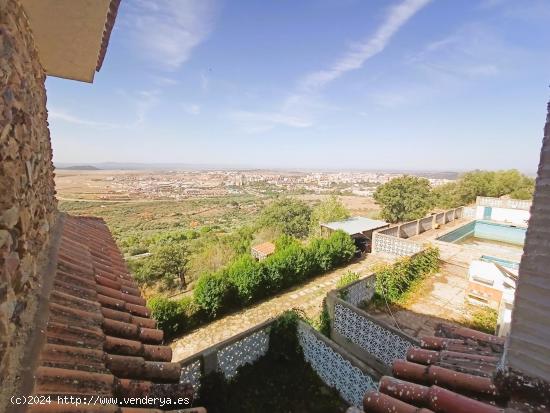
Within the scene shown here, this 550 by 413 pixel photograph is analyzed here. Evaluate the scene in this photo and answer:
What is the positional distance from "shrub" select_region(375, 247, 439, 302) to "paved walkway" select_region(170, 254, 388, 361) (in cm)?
220

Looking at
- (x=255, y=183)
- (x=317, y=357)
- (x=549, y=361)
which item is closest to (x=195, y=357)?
(x=317, y=357)

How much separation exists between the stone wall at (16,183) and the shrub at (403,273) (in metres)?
10.2

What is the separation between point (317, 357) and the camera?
22.9ft

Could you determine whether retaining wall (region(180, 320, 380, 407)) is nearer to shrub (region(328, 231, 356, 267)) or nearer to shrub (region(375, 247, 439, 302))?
shrub (region(375, 247, 439, 302))

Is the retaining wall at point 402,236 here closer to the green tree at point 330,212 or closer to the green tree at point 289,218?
the green tree at point 330,212

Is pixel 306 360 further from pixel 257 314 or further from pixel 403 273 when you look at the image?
pixel 403 273

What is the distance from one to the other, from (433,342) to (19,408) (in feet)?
9.77

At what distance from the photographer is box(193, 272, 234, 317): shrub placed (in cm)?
984

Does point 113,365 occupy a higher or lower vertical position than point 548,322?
lower

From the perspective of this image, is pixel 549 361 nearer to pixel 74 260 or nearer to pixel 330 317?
pixel 74 260

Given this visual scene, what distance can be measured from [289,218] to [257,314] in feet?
64.1

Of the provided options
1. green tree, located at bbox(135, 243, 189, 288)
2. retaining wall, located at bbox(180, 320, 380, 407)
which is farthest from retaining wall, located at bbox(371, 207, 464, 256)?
green tree, located at bbox(135, 243, 189, 288)

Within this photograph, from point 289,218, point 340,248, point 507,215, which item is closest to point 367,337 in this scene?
point 340,248

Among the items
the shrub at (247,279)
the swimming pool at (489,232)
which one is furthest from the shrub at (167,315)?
the swimming pool at (489,232)
